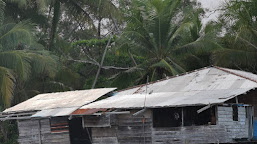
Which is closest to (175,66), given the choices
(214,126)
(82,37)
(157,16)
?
(157,16)

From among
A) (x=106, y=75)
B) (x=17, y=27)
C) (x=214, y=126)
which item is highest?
(x=17, y=27)

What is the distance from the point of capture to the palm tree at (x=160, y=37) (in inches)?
958

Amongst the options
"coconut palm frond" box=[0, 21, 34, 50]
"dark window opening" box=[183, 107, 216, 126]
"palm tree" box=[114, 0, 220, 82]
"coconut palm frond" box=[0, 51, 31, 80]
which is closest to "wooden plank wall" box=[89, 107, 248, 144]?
"dark window opening" box=[183, 107, 216, 126]

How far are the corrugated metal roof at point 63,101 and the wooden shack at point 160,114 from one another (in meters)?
0.04

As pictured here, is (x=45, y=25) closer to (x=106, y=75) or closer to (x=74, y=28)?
(x=106, y=75)

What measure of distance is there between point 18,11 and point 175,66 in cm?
913

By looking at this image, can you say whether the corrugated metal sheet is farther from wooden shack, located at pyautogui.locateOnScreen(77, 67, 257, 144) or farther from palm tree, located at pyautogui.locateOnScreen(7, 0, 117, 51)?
palm tree, located at pyautogui.locateOnScreen(7, 0, 117, 51)

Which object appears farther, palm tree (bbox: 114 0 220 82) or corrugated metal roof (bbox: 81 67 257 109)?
palm tree (bbox: 114 0 220 82)

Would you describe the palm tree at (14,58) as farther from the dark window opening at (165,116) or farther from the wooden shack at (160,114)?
the dark window opening at (165,116)

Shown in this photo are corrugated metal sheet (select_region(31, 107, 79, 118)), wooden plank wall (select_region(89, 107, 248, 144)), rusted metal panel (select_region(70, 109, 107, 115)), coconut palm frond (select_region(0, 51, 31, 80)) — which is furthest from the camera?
coconut palm frond (select_region(0, 51, 31, 80))

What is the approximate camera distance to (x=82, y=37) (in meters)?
36.5

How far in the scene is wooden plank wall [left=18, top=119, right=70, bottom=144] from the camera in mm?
20281

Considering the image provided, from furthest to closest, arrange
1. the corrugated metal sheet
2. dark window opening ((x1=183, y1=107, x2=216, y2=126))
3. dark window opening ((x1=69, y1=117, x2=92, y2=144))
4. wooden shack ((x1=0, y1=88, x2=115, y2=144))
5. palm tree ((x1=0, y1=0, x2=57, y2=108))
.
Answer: palm tree ((x1=0, y1=0, x2=57, y2=108)), dark window opening ((x1=69, y1=117, x2=92, y2=144)), wooden shack ((x1=0, y1=88, x2=115, y2=144)), the corrugated metal sheet, dark window opening ((x1=183, y1=107, x2=216, y2=126))

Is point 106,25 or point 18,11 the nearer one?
point 18,11
